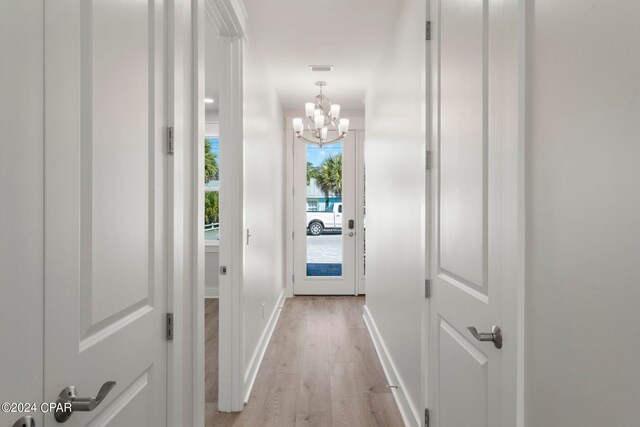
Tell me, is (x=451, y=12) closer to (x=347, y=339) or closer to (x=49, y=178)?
(x=49, y=178)

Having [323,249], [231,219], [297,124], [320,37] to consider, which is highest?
[320,37]

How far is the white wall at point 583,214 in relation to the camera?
2.25ft

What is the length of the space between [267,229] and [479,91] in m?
3.05

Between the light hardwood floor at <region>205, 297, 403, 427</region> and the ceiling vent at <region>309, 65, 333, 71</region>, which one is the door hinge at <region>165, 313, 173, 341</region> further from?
the ceiling vent at <region>309, 65, 333, 71</region>

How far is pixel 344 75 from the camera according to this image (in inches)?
170

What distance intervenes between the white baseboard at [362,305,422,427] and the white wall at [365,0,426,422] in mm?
39

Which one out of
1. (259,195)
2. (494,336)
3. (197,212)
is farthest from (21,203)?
(259,195)

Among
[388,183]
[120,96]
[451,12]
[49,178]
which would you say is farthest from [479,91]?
[388,183]

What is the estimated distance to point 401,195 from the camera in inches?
108

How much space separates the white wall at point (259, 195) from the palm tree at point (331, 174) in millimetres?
889

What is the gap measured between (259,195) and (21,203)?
9.46 feet

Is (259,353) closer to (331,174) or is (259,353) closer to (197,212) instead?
(197,212)

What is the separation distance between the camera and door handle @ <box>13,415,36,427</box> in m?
0.70

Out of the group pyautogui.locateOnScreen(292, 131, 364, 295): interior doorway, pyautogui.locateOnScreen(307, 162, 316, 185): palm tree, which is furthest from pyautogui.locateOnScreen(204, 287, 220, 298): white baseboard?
pyautogui.locateOnScreen(307, 162, 316, 185): palm tree
